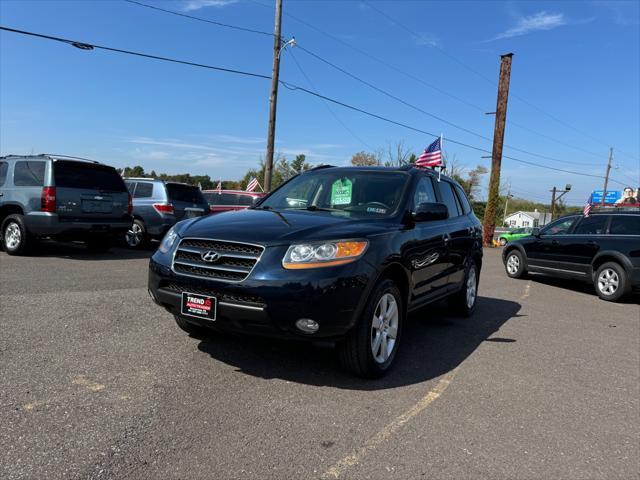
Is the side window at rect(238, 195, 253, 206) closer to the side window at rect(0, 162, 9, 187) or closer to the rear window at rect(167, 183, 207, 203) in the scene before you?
the rear window at rect(167, 183, 207, 203)

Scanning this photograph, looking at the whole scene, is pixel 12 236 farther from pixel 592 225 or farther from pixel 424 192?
pixel 592 225

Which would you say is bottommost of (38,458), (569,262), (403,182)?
(38,458)

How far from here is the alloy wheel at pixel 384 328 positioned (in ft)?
12.6

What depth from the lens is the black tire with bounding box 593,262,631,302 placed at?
8766mm

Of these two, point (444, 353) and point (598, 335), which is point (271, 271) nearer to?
point (444, 353)

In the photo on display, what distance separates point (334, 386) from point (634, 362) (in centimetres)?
341

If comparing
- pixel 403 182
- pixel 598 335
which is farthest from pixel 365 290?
pixel 598 335

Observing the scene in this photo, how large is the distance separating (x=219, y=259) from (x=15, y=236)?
7662mm

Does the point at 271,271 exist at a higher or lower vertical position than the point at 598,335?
higher

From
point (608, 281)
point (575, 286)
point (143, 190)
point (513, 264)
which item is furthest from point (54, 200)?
point (575, 286)

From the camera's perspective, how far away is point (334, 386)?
12.1ft

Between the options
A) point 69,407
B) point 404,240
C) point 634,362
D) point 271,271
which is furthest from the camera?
point 634,362

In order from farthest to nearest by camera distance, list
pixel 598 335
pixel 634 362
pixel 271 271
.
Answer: pixel 598 335 < pixel 634 362 < pixel 271 271

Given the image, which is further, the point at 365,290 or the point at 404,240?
the point at 404,240
